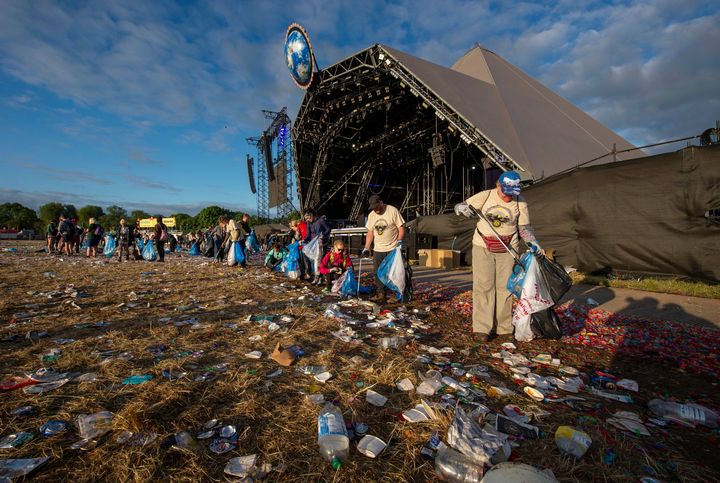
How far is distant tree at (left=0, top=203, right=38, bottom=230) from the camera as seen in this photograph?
281ft

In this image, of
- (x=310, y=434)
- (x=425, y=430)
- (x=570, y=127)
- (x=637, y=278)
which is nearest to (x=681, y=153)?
(x=637, y=278)

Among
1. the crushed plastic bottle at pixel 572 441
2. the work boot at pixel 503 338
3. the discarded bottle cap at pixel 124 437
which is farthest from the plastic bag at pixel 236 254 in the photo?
the crushed plastic bottle at pixel 572 441

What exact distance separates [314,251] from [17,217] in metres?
121

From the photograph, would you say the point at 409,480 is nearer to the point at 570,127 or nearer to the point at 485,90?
the point at 485,90

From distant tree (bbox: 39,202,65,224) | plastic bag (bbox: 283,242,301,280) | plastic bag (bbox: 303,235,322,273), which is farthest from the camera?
distant tree (bbox: 39,202,65,224)

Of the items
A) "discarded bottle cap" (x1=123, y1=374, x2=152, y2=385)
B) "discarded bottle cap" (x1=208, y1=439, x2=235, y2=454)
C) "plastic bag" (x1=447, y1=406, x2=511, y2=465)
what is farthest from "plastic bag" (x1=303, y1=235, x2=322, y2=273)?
"plastic bag" (x1=447, y1=406, x2=511, y2=465)

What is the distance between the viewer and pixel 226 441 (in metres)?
1.64

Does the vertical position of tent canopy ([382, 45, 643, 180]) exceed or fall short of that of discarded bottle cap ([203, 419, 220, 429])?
it exceeds it

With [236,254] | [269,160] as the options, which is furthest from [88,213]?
[236,254]

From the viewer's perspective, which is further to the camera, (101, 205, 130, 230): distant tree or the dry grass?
(101, 205, 130, 230): distant tree

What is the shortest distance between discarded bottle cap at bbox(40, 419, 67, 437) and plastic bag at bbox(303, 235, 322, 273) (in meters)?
4.96

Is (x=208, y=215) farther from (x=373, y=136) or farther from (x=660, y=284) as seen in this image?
(x=660, y=284)

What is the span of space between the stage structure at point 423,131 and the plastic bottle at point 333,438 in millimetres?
10944

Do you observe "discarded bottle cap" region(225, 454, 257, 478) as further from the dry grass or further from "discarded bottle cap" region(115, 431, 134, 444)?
"discarded bottle cap" region(115, 431, 134, 444)
